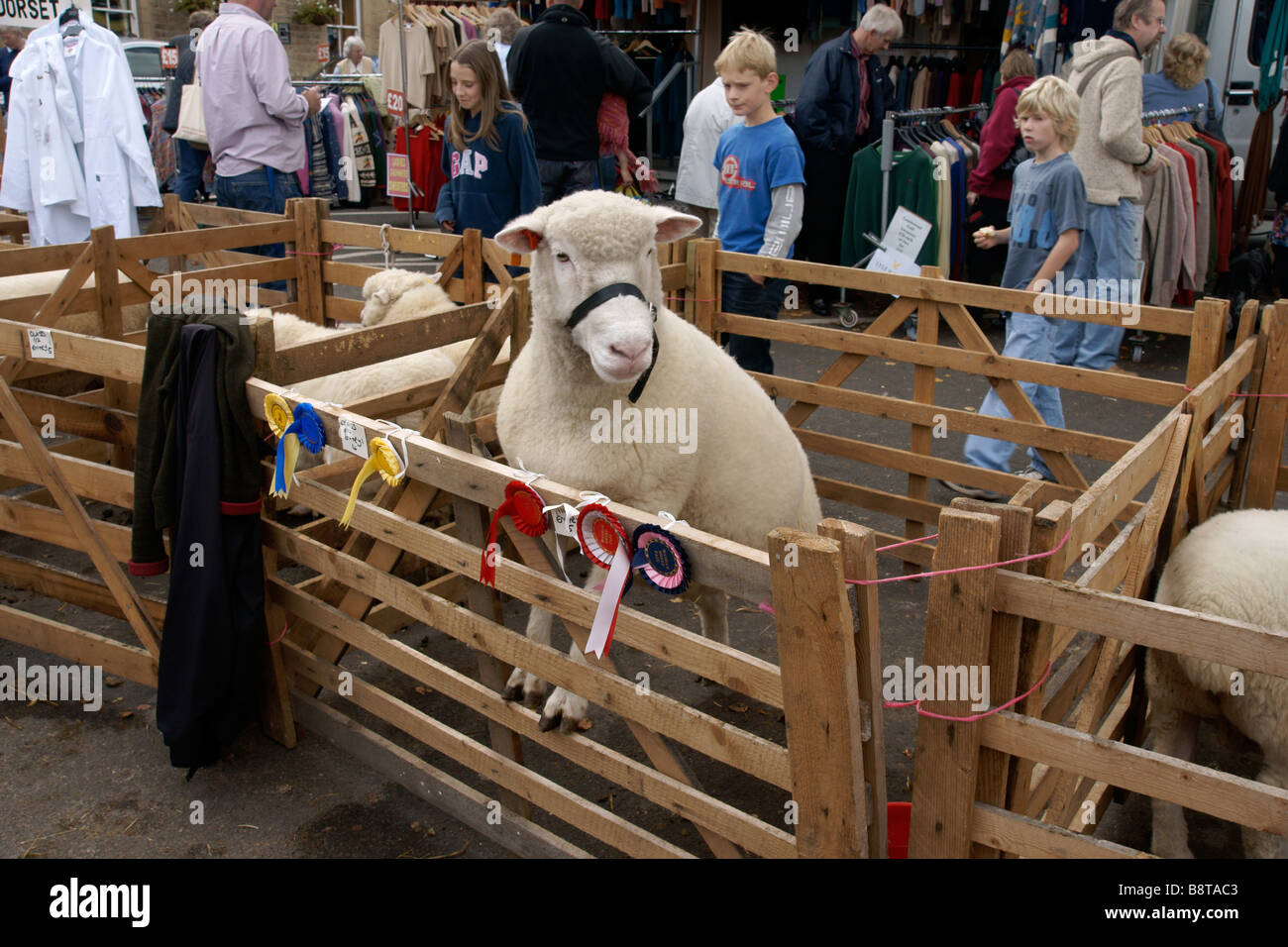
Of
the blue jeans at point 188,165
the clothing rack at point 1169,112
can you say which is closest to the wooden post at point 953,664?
the blue jeans at point 188,165

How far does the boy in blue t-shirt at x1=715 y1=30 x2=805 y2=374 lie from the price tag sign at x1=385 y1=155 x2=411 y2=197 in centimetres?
386

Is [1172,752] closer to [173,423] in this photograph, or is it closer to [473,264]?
[173,423]

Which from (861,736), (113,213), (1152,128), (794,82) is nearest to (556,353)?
(861,736)

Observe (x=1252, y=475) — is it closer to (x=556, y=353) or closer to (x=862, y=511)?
(x=862, y=511)

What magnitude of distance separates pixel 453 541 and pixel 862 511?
366 cm

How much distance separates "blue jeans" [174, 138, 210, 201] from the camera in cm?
827

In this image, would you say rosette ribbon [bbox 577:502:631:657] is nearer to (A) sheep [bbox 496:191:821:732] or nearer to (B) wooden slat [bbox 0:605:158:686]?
(A) sheep [bbox 496:191:821:732]

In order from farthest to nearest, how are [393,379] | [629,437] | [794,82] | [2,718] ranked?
[794,82]
[393,379]
[2,718]
[629,437]

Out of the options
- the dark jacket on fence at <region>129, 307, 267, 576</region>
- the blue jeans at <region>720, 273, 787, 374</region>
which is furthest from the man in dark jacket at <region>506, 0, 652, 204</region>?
the dark jacket on fence at <region>129, 307, 267, 576</region>

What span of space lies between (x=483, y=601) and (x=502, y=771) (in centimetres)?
51

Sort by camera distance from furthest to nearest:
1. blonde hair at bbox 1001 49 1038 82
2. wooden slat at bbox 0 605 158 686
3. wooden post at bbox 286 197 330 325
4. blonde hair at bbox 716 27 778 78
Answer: blonde hair at bbox 1001 49 1038 82, wooden post at bbox 286 197 330 325, blonde hair at bbox 716 27 778 78, wooden slat at bbox 0 605 158 686

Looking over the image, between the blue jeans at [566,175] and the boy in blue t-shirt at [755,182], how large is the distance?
5.18 feet

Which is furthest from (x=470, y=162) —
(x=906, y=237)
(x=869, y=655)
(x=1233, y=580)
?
(x=869, y=655)

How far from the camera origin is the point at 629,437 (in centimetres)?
320
